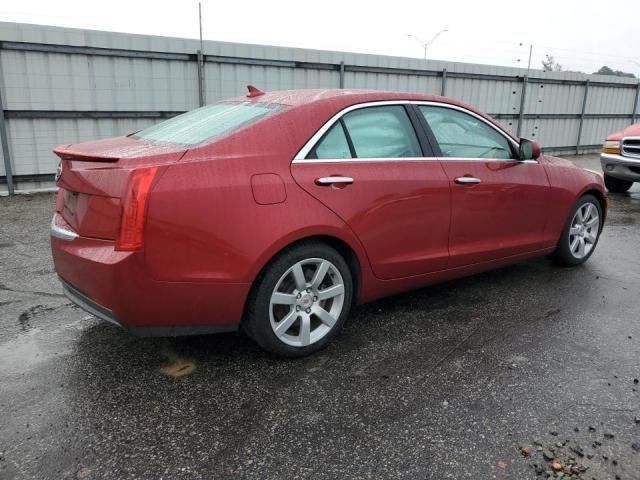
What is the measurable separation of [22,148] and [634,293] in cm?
839

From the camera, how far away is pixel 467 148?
4000 millimetres

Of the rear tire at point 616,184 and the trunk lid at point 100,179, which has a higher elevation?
the trunk lid at point 100,179

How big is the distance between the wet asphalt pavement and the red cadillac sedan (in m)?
0.32

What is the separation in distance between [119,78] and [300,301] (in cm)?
714

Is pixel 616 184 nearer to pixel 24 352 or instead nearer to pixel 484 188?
pixel 484 188

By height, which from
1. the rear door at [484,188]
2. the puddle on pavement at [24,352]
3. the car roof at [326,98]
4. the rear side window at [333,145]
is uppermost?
the car roof at [326,98]

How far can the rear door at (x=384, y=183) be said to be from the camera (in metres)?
3.15

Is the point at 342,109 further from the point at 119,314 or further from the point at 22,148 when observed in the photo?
the point at 22,148

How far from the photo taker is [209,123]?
3.34 m

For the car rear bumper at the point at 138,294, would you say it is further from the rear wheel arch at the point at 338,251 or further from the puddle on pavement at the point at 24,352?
the puddle on pavement at the point at 24,352

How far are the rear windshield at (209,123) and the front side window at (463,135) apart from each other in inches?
48.0

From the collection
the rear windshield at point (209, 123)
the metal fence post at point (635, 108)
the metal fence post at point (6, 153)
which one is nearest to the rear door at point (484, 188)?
the rear windshield at point (209, 123)

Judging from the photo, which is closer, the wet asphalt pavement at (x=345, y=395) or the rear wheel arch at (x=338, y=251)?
the wet asphalt pavement at (x=345, y=395)

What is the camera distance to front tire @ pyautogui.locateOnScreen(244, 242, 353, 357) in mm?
2949
